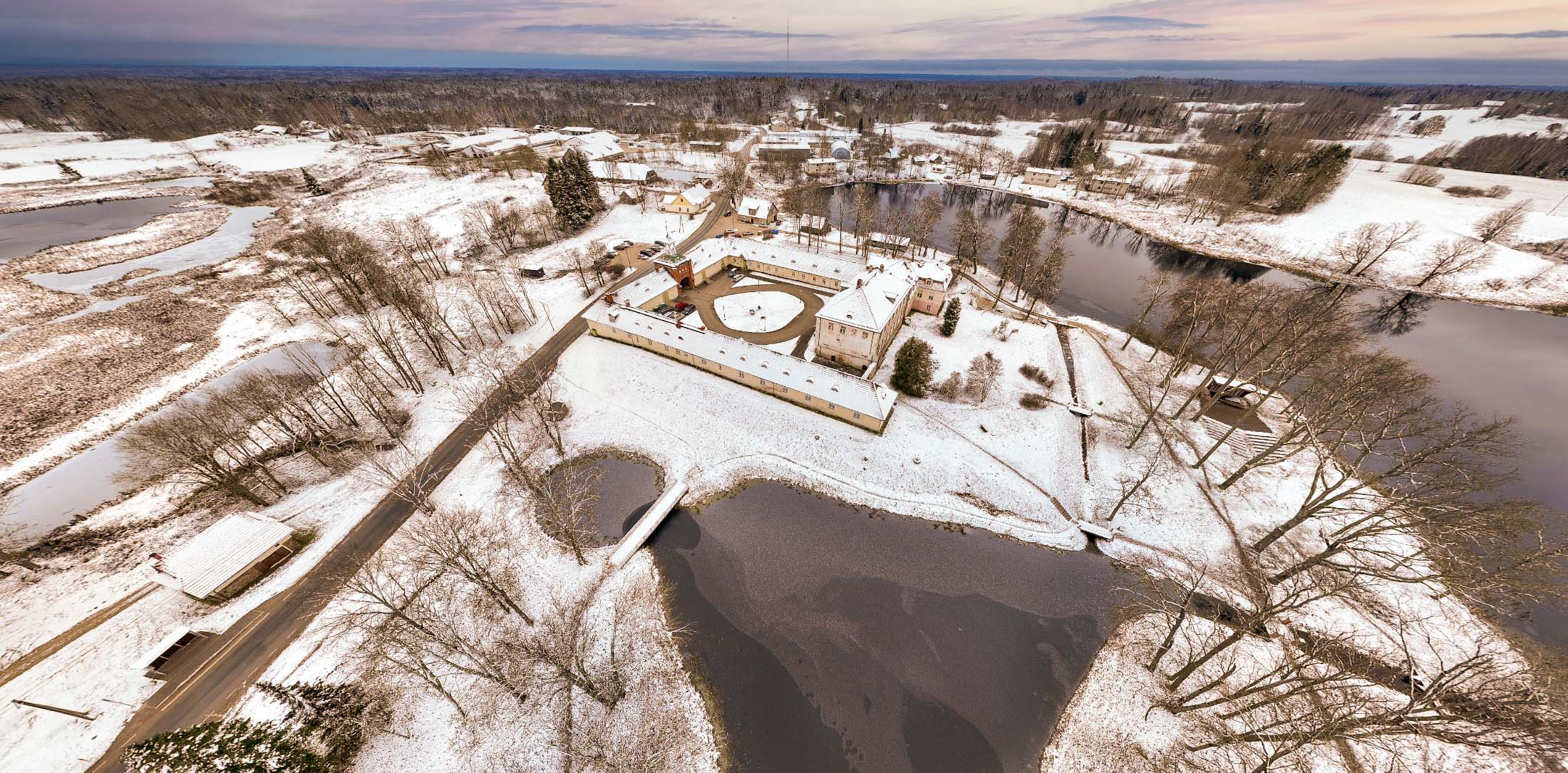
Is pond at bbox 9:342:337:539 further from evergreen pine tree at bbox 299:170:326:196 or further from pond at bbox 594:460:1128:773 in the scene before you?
evergreen pine tree at bbox 299:170:326:196

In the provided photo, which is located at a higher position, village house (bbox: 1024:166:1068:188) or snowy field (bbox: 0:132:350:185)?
village house (bbox: 1024:166:1068:188)

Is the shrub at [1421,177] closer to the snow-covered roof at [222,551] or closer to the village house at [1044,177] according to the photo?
the village house at [1044,177]

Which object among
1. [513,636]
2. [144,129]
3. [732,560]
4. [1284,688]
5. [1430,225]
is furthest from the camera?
[144,129]

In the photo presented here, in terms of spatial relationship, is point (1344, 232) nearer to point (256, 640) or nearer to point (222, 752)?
point (222, 752)

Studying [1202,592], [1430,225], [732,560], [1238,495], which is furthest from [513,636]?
[1430,225]

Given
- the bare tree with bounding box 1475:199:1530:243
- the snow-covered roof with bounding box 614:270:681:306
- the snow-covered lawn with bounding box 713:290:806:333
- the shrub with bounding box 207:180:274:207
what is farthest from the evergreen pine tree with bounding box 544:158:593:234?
the bare tree with bounding box 1475:199:1530:243

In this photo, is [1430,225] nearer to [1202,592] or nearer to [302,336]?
[1202,592]
